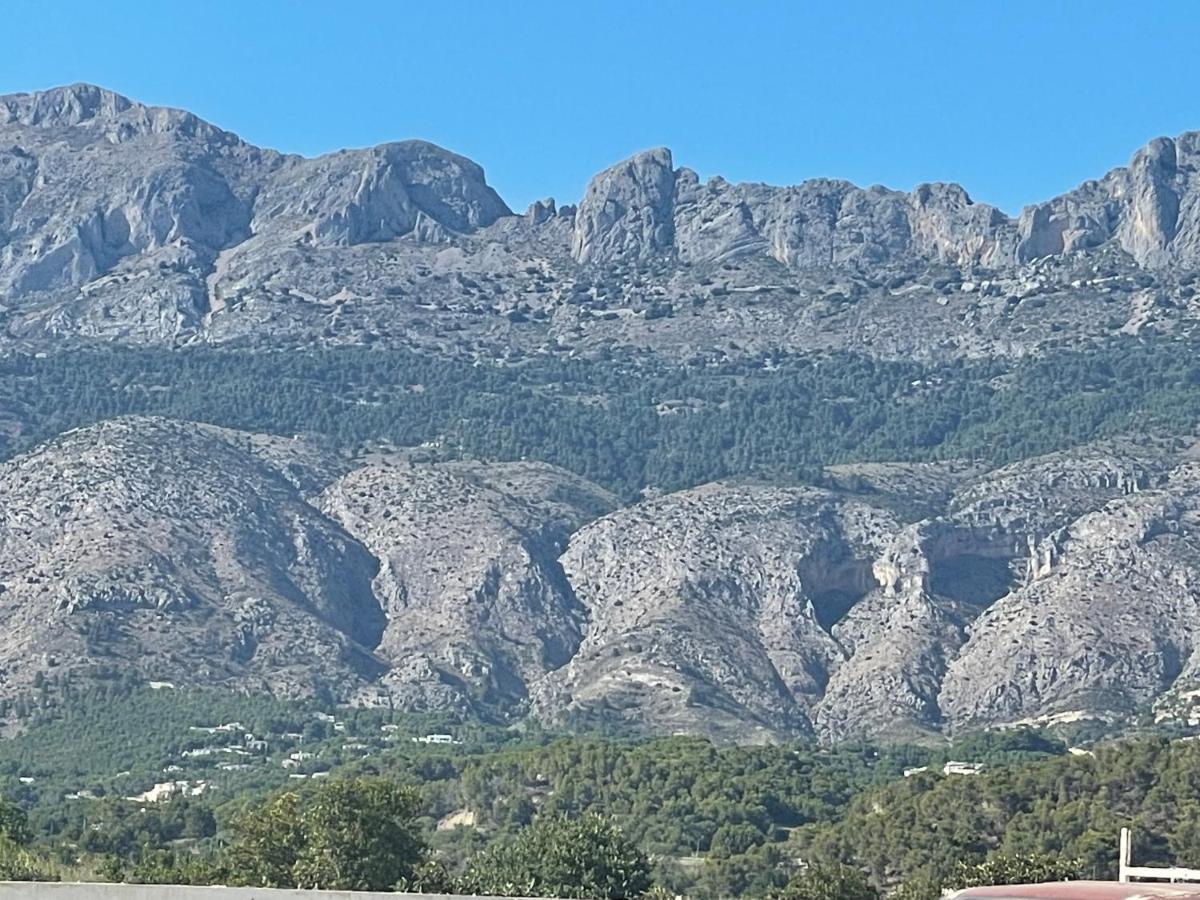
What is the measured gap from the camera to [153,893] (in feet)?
130

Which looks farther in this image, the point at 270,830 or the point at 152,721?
the point at 152,721

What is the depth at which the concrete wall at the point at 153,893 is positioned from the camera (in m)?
38.4

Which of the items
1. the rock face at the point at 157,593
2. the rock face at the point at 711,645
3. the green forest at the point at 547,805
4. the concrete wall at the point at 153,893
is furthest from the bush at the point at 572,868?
the rock face at the point at 157,593

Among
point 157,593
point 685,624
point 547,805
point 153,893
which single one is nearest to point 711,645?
point 685,624

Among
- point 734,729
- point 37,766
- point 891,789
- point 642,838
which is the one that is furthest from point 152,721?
point 891,789

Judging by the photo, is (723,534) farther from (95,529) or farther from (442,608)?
(95,529)

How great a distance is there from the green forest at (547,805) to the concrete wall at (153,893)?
126 ft

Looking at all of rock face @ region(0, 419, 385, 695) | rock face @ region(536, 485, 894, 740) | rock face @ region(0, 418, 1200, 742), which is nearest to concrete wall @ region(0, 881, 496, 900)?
rock face @ region(536, 485, 894, 740)

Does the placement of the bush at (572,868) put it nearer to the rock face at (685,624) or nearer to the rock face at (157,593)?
the rock face at (685,624)

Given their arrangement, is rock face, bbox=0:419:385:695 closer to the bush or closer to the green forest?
the green forest

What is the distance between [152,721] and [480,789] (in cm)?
3997

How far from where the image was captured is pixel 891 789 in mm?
123625

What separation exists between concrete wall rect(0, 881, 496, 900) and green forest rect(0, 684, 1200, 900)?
1506 inches

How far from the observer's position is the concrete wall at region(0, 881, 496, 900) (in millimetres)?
38375
